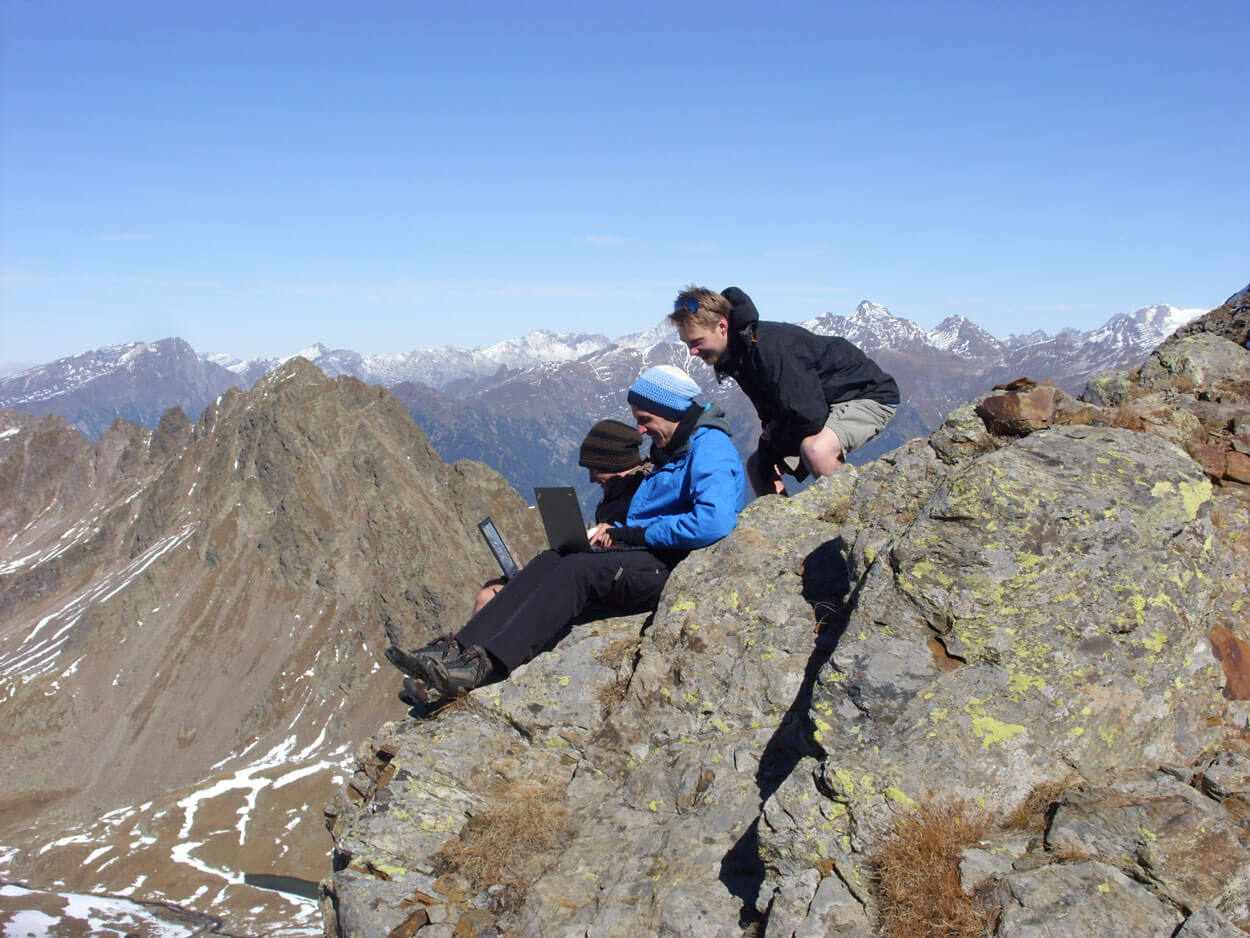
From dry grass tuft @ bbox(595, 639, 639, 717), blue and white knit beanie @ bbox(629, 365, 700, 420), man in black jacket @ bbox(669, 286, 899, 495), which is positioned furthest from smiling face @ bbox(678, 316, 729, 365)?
dry grass tuft @ bbox(595, 639, 639, 717)

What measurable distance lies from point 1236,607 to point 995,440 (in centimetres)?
279

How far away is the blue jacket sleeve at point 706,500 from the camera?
10.3 m

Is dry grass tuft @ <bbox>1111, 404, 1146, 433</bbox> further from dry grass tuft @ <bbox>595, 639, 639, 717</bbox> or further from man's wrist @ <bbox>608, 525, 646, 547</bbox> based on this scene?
dry grass tuft @ <bbox>595, 639, 639, 717</bbox>

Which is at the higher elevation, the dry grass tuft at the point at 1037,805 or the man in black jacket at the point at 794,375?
the man in black jacket at the point at 794,375

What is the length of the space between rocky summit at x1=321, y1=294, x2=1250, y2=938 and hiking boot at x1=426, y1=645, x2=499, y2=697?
24 centimetres

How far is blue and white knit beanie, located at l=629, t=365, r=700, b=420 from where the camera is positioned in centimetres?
1066

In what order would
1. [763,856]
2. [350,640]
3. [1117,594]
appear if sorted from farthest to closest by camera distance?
[350,640], [1117,594], [763,856]

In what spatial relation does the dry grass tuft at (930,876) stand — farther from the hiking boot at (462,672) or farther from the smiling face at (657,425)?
the smiling face at (657,425)

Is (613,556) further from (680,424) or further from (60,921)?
(60,921)

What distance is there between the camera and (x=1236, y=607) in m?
7.51

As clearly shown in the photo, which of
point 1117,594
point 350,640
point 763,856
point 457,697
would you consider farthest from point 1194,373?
point 350,640

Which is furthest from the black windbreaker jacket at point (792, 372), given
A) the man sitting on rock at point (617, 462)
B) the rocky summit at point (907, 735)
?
the man sitting on rock at point (617, 462)

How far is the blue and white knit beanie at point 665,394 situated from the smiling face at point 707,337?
16.9 inches

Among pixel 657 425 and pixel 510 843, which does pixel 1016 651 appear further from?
pixel 657 425
